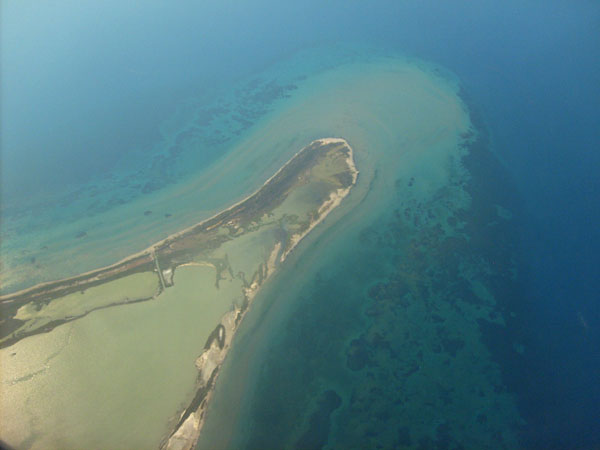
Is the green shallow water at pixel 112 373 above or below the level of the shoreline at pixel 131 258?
below

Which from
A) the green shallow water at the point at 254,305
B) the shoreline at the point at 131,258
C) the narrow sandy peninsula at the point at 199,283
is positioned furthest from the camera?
the shoreline at the point at 131,258

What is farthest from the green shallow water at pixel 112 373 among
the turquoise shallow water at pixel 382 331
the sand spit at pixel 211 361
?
the turquoise shallow water at pixel 382 331

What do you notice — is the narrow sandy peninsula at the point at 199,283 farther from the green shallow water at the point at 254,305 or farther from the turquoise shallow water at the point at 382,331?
the turquoise shallow water at the point at 382,331

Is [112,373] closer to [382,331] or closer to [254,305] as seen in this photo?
[254,305]

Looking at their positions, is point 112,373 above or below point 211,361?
above

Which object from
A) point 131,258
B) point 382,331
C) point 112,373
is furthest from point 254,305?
point 131,258

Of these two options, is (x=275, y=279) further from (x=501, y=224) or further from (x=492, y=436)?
(x=501, y=224)

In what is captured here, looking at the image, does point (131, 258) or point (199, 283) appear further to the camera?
point (131, 258)

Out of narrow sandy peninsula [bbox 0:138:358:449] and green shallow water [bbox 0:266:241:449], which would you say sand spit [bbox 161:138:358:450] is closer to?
narrow sandy peninsula [bbox 0:138:358:449]

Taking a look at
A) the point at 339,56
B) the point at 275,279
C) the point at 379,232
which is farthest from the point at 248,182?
the point at 339,56
